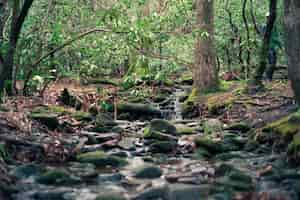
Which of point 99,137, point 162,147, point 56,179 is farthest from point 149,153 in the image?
point 56,179

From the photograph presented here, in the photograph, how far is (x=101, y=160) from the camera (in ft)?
22.9

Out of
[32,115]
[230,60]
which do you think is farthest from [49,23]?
[230,60]

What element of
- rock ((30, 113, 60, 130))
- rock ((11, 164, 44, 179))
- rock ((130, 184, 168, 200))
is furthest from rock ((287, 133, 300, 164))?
rock ((30, 113, 60, 130))

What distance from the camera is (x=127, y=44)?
8773 mm

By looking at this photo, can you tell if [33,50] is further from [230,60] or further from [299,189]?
[230,60]

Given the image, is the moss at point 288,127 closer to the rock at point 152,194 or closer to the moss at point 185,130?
the moss at point 185,130

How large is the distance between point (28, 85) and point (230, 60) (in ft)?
51.5

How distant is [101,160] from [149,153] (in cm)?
116

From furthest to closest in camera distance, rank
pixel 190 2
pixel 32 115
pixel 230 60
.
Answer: pixel 230 60
pixel 190 2
pixel 32 115

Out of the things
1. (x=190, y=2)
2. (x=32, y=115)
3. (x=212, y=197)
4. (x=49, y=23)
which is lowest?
(x=212, y=197)

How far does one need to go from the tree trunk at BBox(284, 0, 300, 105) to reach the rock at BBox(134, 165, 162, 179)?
275 centimetres

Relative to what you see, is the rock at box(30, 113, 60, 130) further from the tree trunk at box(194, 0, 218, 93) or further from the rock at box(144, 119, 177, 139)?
the tree trunk at box(194, 0, 218, 93)

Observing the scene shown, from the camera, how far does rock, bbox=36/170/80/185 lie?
5945 mm

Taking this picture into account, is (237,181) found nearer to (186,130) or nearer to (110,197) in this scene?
(110,197)
